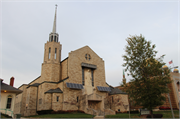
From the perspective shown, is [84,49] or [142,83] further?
[84,49]

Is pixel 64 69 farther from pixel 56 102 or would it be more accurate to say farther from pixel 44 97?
pixel 56 102

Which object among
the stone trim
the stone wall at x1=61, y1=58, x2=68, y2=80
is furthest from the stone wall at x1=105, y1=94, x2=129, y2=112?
the stone wall at x1=61, y1=58, x2=68, y2=80

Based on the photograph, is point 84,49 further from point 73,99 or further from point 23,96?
point 23,96

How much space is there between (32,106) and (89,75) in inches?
614

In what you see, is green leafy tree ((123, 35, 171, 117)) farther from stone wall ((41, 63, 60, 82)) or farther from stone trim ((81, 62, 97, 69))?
stone wall ((41, 63, 60, 82))

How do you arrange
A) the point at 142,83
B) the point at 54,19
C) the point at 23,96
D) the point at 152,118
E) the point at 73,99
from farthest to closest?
1. the point at 54,19
2. the point at 23,96
3. the point at 73,99
4. the point at 142,83
5. the point at 152,118

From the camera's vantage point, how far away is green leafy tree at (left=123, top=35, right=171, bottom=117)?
19.2 meters

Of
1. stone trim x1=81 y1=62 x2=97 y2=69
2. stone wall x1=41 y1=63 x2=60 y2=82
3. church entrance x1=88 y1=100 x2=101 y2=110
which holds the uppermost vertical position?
Result: stone trim x1=81 y1=62 x2=97 y2=69

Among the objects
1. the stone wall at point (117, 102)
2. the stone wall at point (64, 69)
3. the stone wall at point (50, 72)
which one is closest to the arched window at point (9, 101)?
the stone wall at point (50, 72)

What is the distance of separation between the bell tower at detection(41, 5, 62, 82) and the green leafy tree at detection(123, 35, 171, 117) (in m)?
20.4

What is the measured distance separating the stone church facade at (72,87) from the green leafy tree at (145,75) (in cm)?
1347

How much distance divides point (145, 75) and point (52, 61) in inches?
952

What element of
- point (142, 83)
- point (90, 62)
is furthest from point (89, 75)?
point (142, 83)

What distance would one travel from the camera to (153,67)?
19.8 meters
